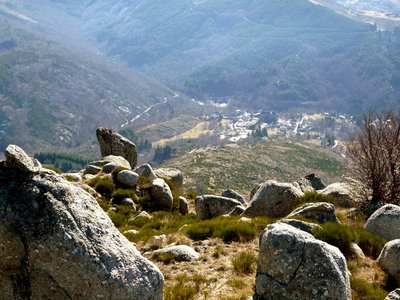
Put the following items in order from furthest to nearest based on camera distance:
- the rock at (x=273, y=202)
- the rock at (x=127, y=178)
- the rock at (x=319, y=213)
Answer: the rock at (x=127, y=178) < the rock at (x=273, y=202) < the rock at (x=319, y=213)

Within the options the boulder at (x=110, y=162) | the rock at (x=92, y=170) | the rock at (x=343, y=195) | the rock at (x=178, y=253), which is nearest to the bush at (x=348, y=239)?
the rock at (x=178, y=253)

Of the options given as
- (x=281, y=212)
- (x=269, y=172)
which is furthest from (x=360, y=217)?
(x=269, y=172)

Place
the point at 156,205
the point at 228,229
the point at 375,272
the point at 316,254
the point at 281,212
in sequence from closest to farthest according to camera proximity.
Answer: the point at 316,254, the point at 375,272, the point at 228,229, the point at 281,212, the point at 156,205

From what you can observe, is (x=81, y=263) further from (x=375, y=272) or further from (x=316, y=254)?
(x=375, y=272)

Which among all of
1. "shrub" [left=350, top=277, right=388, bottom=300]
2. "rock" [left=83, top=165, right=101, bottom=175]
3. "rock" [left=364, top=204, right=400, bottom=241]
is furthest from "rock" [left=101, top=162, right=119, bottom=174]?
"shrub" [left=350, top=277, right=388, bottom=300]

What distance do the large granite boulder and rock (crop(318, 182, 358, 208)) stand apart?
2028cm

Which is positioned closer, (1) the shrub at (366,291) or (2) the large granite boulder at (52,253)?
(2) the large granite boulder at (52,253)

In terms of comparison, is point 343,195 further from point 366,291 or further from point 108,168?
point 108,168

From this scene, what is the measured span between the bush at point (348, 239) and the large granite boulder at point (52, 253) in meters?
8.99

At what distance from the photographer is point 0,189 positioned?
30.0 feet

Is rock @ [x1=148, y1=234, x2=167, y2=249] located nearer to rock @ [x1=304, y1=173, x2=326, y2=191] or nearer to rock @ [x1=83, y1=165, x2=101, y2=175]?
rock @ [x1=83, y1=165, x2=101, y2=175]

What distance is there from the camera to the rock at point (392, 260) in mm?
14156

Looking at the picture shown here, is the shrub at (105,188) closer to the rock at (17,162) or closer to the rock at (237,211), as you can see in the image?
the rock at (237,211)

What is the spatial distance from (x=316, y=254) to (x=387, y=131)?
1697cm
